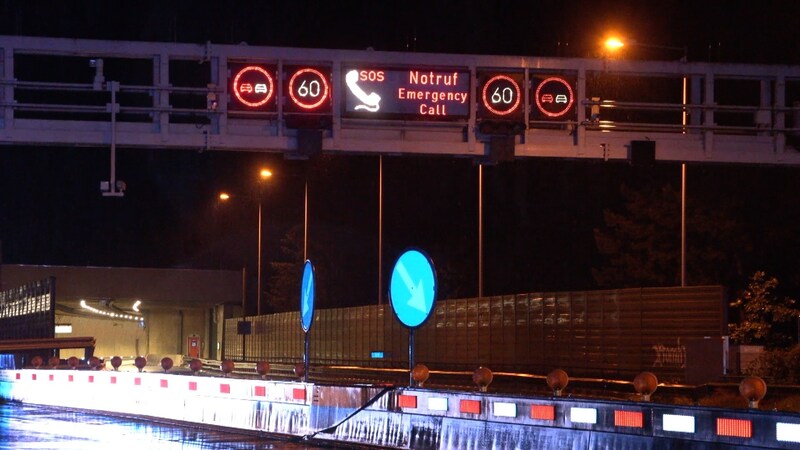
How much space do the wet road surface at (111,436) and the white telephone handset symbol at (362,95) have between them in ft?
19.7

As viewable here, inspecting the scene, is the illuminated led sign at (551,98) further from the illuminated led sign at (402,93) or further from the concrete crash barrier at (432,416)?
the concrete crash barrier at (432,416)

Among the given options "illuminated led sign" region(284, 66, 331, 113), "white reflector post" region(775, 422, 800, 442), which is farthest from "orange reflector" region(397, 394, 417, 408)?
"illuminated led sign" region(284, 66, 331, 113)

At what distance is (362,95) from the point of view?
22047 millimetres

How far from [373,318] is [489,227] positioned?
2738 centimetres

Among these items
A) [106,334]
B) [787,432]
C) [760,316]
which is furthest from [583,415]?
[106,334]

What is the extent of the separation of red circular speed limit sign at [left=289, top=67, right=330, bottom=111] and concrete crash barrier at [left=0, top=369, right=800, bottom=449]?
15.9ft

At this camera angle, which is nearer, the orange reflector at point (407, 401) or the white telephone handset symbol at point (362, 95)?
the orange reflector at point (407, 401)

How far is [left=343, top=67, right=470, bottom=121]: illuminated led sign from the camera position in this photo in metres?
22.0

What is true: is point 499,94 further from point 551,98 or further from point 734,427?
point 734,427

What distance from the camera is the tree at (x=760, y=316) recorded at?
40.9 m

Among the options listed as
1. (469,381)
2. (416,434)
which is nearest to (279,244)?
Result: (469,381)

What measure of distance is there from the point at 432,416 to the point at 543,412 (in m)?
2.25

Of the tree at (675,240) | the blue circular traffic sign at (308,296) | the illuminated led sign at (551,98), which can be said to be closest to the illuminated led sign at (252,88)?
the illuminated led sign at (551,98)

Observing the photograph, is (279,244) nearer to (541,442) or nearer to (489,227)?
(489,227)
